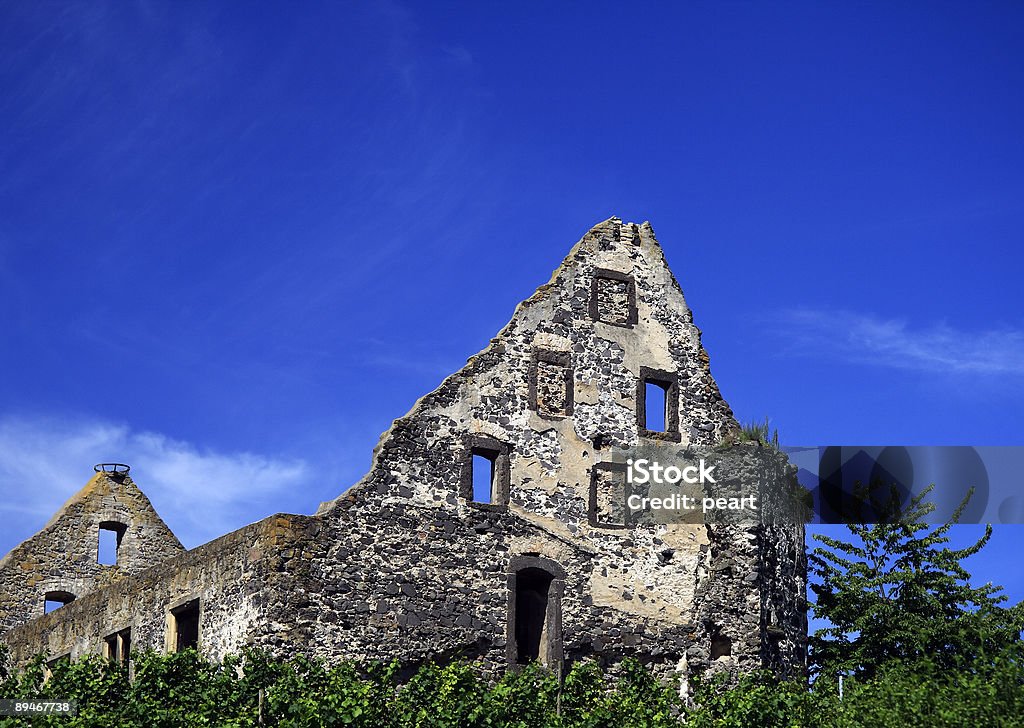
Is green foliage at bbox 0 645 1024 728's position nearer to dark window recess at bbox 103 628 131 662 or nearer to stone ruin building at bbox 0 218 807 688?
stone ruin building at bbox 0 218 807 688

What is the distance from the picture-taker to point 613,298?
96.3 feet

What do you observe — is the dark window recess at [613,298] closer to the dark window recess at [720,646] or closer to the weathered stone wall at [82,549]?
the dark window recess at [720,646]

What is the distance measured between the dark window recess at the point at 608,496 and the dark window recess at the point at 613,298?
292 centimetres

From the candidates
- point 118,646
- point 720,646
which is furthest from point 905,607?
point 118,646

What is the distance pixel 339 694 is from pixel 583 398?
8.18m

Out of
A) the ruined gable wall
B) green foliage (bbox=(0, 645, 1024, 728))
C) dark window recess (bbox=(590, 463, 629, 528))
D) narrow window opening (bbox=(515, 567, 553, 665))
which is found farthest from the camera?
dark window recess (bbox=(590, 463, 629, 528))

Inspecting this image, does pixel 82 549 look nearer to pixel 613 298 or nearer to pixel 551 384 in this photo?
pixel 551 384

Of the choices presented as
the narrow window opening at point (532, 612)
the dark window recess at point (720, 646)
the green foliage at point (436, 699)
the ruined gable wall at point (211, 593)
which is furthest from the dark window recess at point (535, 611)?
the ruined gable wall at point (211, 593)

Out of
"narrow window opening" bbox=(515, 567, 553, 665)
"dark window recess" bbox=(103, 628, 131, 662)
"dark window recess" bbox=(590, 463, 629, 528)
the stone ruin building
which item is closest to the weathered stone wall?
the stone ruin building

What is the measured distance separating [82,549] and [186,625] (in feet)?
42.9

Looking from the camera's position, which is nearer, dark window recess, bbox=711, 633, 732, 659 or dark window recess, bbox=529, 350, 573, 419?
dark window recess, bbox=711, 633, 732, 659

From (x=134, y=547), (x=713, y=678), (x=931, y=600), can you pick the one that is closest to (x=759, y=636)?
(x=713, y=678)

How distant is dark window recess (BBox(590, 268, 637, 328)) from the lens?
29078 millimetres

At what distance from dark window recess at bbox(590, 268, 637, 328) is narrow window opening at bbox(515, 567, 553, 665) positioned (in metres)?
5.14
